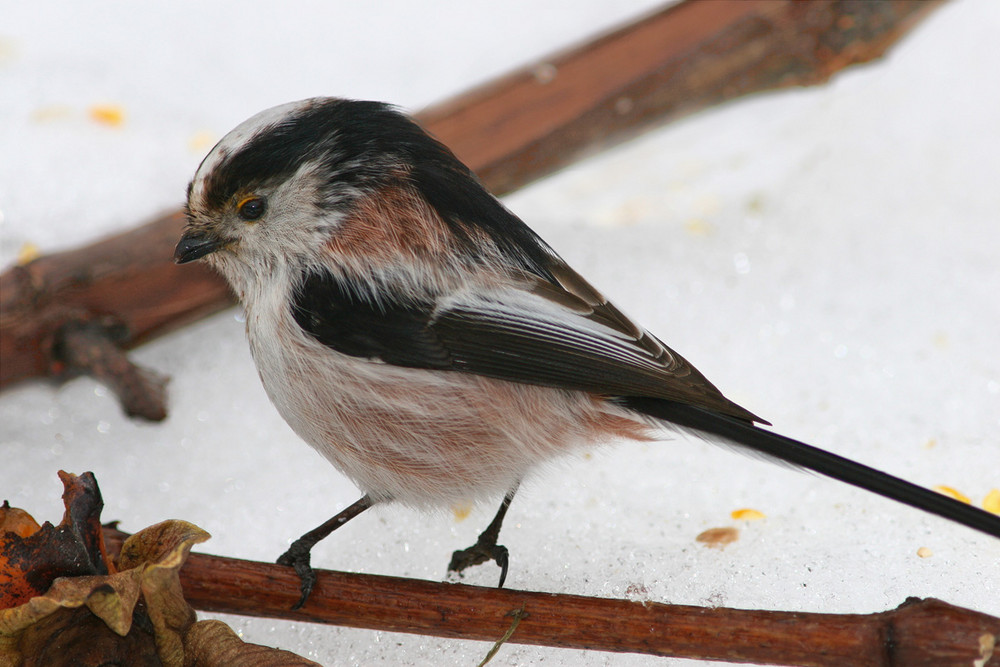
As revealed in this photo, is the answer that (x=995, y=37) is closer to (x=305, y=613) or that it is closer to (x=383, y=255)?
(x=383, y=255)

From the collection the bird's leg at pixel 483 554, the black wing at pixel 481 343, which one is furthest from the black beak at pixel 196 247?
the bird's leg at pixel 483 554

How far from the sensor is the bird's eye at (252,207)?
1871 mm

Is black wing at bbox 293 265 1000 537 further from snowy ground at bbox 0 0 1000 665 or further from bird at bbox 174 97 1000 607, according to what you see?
snowy ground at bbox 0 0 1000 665

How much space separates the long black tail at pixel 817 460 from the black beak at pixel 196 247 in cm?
90

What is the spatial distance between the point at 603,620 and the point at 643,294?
5.26ft

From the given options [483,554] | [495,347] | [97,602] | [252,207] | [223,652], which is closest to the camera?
[97,602]

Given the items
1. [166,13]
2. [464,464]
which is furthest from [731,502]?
[166,13]

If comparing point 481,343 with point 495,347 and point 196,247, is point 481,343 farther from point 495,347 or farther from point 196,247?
point 196,247

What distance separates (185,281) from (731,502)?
1684 millimetres

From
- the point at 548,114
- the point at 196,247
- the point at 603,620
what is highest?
the point at 196,247

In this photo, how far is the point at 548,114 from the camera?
3076mm

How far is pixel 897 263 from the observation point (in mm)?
3143

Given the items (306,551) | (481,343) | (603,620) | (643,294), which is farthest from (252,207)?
(643,294)

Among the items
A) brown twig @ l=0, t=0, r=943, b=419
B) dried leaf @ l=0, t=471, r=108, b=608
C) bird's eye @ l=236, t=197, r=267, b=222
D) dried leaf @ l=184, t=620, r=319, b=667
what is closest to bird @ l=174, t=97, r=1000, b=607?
bird's eye @ l=236, t=197, r=267, b=222
